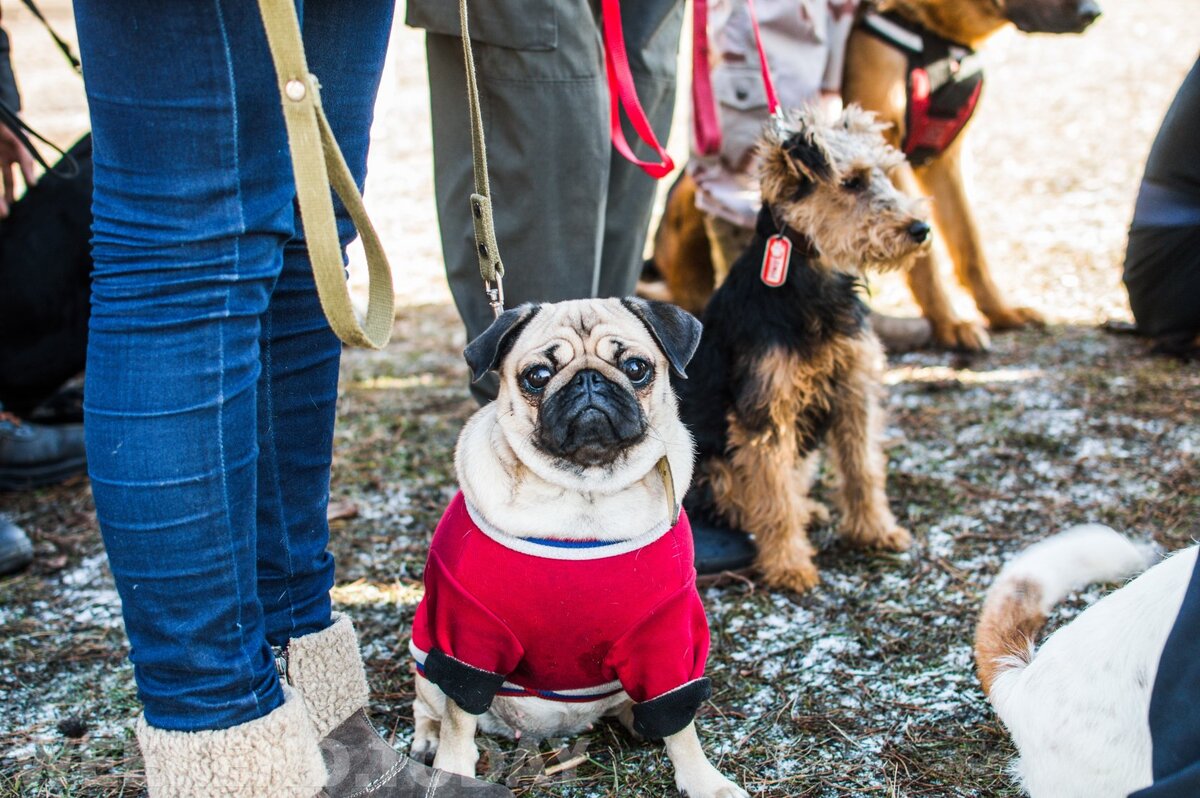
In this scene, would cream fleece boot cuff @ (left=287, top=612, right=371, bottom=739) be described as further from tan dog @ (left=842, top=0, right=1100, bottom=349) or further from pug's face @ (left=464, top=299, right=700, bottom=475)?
tan dog @ (left=842, top=0, right=1100, bottom=349)

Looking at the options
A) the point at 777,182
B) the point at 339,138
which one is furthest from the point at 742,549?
the point at 339,138

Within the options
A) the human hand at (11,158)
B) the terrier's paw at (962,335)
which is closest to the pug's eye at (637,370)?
the human hand at (11,158)

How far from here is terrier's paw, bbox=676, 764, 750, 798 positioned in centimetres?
193

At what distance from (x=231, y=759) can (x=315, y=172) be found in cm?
87

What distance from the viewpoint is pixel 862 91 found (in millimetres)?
4125

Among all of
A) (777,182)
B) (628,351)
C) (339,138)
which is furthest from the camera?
(777,182)

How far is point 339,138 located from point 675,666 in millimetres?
1135

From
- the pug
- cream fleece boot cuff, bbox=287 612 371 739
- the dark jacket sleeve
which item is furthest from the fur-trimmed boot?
the dark jacket sleeve

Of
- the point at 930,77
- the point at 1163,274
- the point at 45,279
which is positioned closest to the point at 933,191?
the point at 930,77

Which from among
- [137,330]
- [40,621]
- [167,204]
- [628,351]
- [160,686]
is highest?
[167,204]

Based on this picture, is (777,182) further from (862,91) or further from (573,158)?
(862,91)

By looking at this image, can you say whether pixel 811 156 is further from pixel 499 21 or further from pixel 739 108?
pixel 739 108

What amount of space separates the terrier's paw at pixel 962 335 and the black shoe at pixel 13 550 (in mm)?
3632

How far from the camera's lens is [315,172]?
4.55ft
